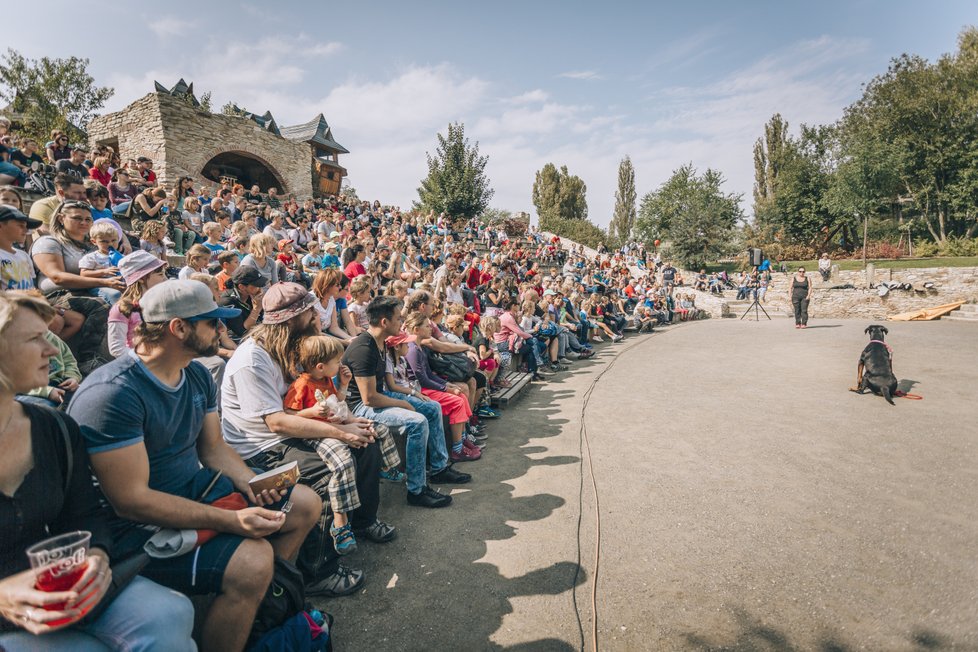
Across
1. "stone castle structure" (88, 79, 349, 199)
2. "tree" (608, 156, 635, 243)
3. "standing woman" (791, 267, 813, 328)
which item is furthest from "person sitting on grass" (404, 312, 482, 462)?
"tree" (608, 156, 635, 243)

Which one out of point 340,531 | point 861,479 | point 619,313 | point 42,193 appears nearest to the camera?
point 340,531

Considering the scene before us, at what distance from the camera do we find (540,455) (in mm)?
4945

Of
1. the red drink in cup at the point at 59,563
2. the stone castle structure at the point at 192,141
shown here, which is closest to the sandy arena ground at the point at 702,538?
the red drink in cup at the point at 59,563

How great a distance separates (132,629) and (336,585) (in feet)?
4.49

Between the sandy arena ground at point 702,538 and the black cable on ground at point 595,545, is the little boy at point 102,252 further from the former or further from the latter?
the black cable on ground at point 595,545

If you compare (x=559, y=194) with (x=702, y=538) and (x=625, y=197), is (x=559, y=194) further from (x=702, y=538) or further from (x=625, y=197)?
(x=702, y=538)

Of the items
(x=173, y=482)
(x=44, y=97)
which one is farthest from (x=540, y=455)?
(x=44, y=97)

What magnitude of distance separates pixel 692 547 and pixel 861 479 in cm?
225


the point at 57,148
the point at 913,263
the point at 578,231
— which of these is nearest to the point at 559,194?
the point at 578,231

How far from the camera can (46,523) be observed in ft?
5.19

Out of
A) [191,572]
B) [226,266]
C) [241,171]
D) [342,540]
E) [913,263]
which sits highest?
[241,171]

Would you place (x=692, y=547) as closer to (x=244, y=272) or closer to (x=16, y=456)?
(x=16, y=456)

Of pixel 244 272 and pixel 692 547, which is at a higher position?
pixel 244 272

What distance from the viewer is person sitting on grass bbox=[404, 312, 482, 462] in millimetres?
A: 4719
